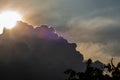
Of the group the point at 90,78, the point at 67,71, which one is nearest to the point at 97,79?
the point at 90,78

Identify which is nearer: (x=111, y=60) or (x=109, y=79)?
(x=111, y=60)

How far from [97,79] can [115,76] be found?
9.28 ft

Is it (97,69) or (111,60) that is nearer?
(111,60)

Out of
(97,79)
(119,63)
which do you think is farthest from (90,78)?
(119,63)

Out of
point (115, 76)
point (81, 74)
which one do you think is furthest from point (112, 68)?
point (81, 74)

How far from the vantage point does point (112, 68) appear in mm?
48562

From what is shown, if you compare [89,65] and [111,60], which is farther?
[89,65]

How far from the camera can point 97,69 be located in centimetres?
5084

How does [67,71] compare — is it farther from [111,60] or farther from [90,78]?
[111,60]

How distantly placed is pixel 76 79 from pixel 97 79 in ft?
9.33

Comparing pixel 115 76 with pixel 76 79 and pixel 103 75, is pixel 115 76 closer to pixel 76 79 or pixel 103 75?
pixel 103 75

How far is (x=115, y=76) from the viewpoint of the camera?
48.7 meters

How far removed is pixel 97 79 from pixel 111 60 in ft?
17.9

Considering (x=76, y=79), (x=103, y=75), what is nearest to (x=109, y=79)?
(x=103, y=75)
